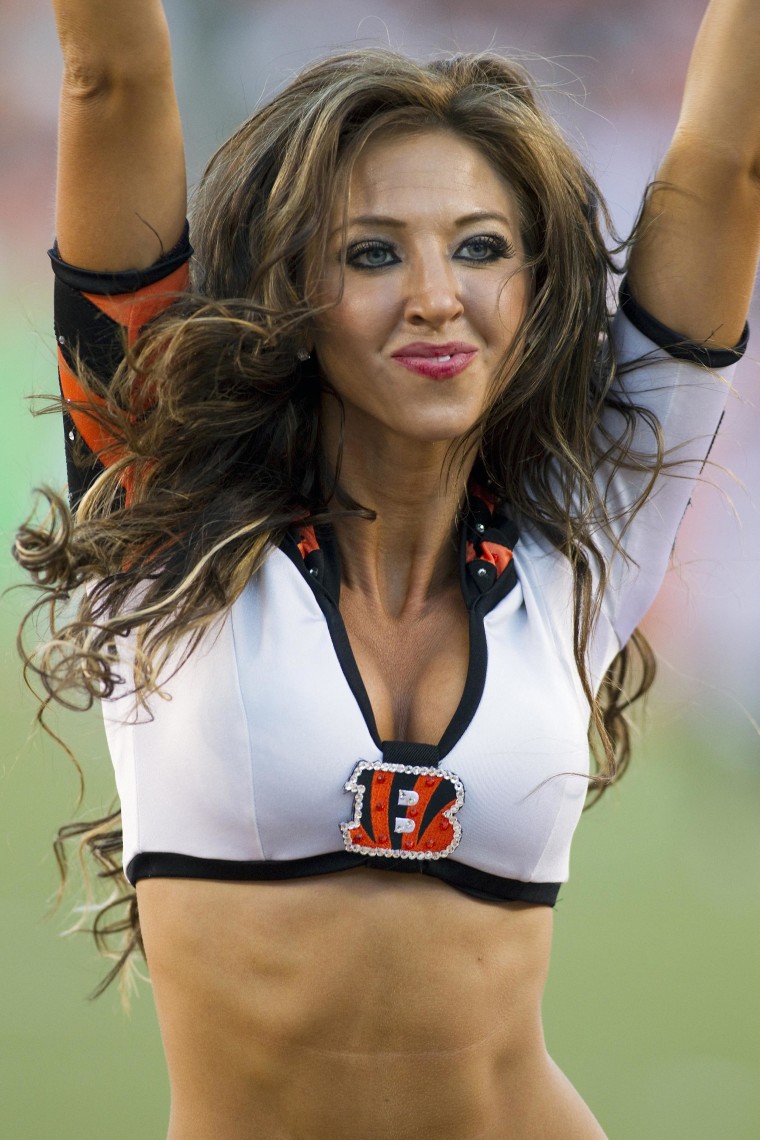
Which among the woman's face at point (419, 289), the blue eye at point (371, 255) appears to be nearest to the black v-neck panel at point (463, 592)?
the woman's face at point (419, 289)

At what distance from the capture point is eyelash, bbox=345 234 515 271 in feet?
3.76

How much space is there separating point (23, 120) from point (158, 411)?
11.1ft

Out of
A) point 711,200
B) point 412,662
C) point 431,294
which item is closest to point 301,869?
point 412,662

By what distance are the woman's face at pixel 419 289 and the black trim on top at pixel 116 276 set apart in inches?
5.4

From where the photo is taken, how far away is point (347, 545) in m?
1.27

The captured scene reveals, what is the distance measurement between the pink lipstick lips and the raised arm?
0.78ft

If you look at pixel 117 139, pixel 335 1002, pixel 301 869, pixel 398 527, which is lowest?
pixel 335 1002

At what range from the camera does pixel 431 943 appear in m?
1.15

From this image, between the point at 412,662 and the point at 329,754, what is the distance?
152mm

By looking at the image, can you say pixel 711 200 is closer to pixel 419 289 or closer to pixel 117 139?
pixel 419 289

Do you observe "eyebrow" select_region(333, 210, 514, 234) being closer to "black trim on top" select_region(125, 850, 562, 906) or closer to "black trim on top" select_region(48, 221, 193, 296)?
"black trim on top" select_region(48, 221, 193, 296)

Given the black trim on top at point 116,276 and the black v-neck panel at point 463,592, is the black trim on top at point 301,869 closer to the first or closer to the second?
the black v-neck panel at point 463,592

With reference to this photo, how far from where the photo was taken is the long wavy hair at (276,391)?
115 centimetres

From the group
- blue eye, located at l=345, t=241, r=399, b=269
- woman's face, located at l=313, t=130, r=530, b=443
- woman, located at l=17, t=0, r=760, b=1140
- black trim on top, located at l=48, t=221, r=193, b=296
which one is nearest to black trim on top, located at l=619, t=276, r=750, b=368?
woman, located at l=17, t=0, r=760, b=1140
